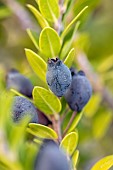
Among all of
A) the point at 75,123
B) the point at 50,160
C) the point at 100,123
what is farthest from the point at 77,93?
the point at 100,123

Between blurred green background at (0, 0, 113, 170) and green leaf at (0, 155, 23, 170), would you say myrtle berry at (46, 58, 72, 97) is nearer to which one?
green leaf at (0, 155, 23, 170)

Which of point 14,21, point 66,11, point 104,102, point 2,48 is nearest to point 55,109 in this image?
point 66,11

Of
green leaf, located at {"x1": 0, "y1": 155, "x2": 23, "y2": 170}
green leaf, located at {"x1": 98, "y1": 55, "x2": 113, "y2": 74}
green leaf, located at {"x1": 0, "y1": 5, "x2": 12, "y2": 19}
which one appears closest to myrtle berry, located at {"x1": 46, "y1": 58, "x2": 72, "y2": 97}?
green leaf, located at {"x1": 0, "y1": 155, "x2": 23, "y2": 170}

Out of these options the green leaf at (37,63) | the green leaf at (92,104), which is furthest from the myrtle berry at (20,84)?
the green leaf at (92,104)

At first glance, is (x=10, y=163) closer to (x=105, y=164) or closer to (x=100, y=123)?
(x=105, y=164)

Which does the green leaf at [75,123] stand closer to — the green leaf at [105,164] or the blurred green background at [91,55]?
the green leaf at [105,164]
